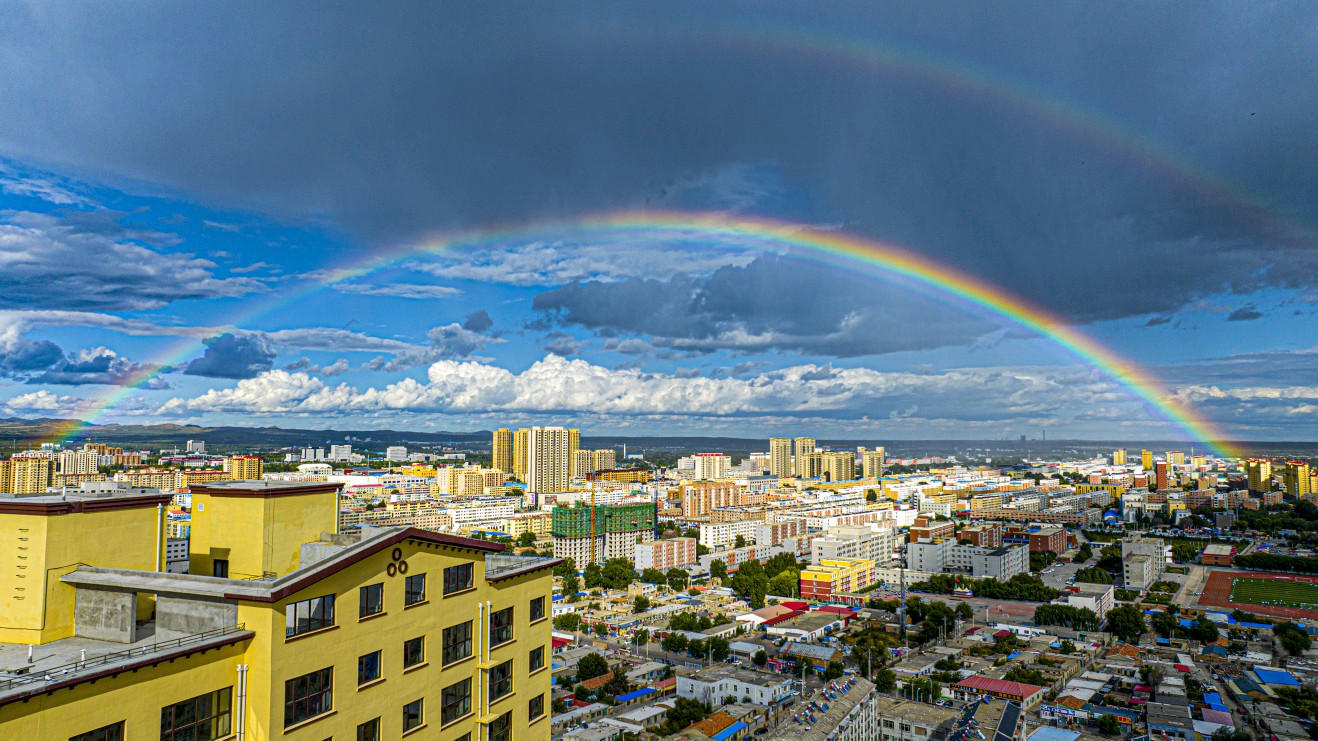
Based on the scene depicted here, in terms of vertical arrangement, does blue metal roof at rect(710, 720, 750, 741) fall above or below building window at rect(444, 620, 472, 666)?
below

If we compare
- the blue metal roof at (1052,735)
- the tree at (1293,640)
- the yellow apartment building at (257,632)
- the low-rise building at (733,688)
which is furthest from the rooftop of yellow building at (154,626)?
the tree at (1293,640)

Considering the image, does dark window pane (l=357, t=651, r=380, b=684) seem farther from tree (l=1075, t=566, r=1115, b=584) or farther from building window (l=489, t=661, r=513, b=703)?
tree (l=1075, t=566, r=1115, b=584)

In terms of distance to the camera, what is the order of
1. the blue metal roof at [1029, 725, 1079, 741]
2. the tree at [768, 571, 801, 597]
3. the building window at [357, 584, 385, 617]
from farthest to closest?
the tree at [768, 571, 801, 597]
the blue metal roof at [1029, 725, 1079, 741]
the building window at [357, 584, 385, 617]

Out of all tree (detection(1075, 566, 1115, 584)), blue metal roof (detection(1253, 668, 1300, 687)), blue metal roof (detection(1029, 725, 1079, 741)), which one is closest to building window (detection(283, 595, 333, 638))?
blue metal roof (detection(1029, 725, 1079, 741))

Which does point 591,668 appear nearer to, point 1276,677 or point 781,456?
point 1276,677

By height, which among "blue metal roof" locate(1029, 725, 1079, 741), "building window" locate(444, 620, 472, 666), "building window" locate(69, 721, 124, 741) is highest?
"building window" locate(69, 721, 124, 741)

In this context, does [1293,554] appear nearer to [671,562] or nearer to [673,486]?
[671,562]

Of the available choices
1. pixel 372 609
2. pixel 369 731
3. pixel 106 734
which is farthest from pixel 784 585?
pixel 106 734
